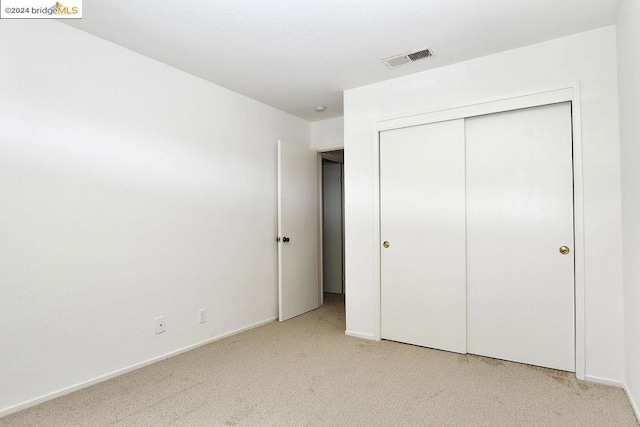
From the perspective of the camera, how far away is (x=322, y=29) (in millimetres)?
2352

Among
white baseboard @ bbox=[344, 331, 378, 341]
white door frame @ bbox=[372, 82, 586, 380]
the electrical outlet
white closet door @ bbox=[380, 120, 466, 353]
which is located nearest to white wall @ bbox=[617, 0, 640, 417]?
white door frame @ bbox=[372, 82, 586, 380]

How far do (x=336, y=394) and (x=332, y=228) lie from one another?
3478 mm

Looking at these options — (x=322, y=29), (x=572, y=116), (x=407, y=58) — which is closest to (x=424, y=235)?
(x=572, y=116)

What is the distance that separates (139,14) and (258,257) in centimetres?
238

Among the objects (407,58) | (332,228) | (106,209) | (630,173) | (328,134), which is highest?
(407,58)

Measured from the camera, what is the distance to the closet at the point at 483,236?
99.0 inches

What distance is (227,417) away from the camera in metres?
1.95

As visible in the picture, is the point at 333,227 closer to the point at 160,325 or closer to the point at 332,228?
the point at 332,228

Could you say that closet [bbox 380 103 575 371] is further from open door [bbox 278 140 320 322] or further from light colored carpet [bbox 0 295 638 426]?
open door [bbox 278 140 320 322]

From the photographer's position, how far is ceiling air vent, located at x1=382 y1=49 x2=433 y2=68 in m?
2.70

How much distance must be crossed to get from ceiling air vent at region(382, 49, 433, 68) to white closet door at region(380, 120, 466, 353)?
0.55 m

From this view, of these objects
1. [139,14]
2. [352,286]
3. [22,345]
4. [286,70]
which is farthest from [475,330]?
[139,14]

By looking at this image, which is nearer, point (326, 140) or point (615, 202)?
point (615, 202)

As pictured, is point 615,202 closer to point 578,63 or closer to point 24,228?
point 578,63
